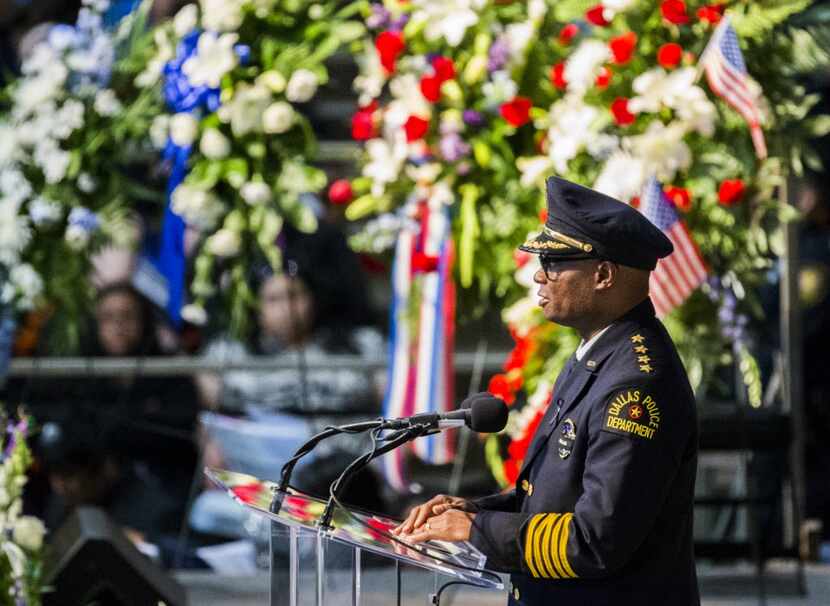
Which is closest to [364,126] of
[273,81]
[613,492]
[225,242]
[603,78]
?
[273,81]

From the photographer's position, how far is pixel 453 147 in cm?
611

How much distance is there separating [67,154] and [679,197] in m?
2.59

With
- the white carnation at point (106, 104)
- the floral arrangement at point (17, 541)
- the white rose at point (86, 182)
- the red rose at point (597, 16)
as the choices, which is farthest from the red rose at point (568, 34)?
the floral arrangement at point (17, 541)

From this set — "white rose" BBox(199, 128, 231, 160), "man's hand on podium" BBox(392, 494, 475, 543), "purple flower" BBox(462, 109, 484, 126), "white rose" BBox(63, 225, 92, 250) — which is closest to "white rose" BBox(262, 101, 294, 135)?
"white rose" BBox(199, 128, 231, 160)

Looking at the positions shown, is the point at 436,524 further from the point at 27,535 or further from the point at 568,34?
the point at 568,34

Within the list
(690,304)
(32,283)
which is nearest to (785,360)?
(690,304)

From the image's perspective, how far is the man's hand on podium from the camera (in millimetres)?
3094

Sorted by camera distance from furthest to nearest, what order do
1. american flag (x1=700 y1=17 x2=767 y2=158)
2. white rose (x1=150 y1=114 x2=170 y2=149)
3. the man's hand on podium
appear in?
white rose (x1=150 y1=114 x2=170 y2=149) < american flag (x1=700 y1=17 x2=767 y2=158) < the man's hand on podium

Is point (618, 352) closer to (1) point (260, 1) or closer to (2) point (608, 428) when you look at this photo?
(2) point (608, 428)

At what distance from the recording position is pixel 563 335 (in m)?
5.92

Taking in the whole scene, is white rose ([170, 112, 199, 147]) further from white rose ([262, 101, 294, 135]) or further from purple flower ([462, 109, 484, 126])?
purple flower ([462, 109, 484, 126])

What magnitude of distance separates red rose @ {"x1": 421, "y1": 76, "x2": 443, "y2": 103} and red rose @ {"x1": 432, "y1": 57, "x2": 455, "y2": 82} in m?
0.02

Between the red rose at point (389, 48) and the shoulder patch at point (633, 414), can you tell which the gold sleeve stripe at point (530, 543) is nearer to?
the shoulder patch at point (633, 414)

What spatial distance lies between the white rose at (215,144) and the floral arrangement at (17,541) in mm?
1630
